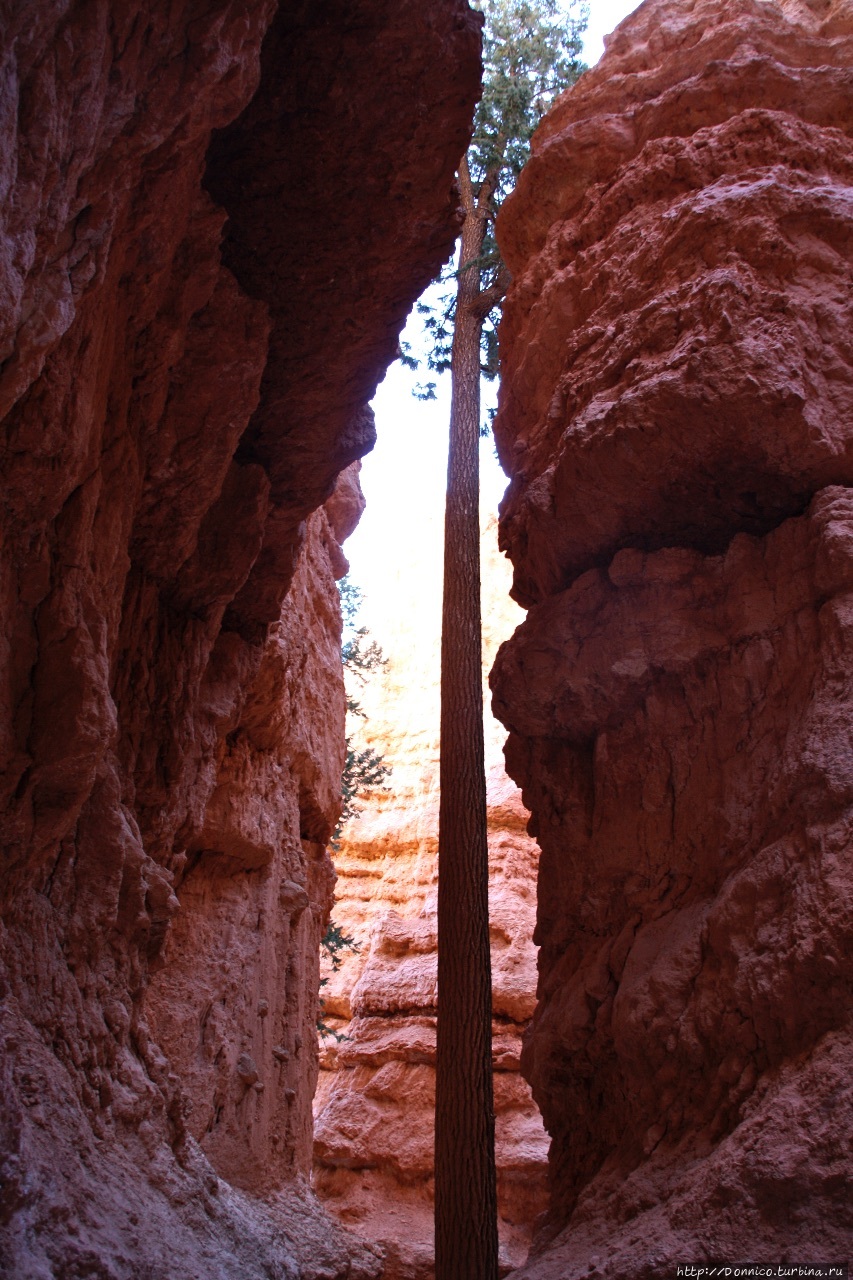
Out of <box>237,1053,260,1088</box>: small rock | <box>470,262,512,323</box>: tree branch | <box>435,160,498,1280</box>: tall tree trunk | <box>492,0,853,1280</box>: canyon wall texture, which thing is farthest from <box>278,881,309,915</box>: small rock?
<box>470,262,512,323</box>: tree branch

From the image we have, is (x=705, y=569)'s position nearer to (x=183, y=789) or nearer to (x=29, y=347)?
(x=183, y=789)

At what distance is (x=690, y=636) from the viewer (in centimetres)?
805

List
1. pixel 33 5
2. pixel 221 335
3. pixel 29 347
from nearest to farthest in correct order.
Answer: pixel 33 5
pixel 29 347
pixel 221 335

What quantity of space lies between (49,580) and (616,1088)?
5517 mm

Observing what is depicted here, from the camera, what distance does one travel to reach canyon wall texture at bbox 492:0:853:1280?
239 inches

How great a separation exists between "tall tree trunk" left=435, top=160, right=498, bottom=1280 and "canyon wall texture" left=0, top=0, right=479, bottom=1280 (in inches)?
43.2

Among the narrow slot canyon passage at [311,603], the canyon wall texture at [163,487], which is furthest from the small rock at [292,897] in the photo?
the canyon wall texture at [163,487]

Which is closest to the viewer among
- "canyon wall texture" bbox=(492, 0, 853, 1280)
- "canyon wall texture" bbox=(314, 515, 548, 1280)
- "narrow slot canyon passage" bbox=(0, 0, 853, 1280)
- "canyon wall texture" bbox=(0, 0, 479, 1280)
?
"canyon wall texture" bbox=(0, 0, 479, 1280)

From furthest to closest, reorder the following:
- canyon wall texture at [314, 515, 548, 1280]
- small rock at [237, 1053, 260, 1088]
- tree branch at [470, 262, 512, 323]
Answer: canyon wall texture at [314, 515, 548, 1280] < tree branch at [470, 262, 512, 323] < small rock at [237, 1053, 260, 1088]

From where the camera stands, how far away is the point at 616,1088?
7.59 m

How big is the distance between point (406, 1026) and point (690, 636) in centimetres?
1309

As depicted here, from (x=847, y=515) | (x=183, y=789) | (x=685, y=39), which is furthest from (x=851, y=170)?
(x=183, y=789)

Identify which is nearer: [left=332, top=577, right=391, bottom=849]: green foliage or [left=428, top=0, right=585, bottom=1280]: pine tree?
[left=428, top=0, right=585, bottom=1280]: pine tree

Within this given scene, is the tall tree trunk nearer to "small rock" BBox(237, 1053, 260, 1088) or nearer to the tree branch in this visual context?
the tree branch
